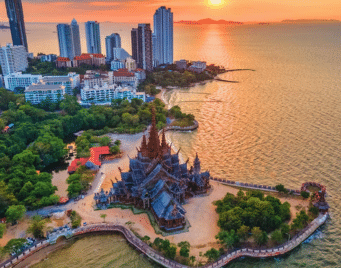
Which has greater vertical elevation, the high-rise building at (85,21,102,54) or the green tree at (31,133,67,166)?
the high-rise building at (85,21,102,54)

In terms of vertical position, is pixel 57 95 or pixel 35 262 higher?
pixel 57 95

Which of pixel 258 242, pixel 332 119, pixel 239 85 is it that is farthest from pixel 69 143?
pixel 239 85

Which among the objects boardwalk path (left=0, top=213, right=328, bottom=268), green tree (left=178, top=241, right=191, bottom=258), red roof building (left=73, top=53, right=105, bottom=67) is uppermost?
red roof building (left=73, top=53, right=105, bottom=67)

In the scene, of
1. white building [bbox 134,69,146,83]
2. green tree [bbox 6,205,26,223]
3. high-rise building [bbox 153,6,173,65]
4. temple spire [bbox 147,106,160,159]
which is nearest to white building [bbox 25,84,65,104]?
→ white building [bbox 134,69,146,83]

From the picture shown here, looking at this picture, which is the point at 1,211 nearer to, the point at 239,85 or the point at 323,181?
the point at 323,181

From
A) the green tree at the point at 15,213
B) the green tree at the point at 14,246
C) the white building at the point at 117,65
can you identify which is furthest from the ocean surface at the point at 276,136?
the white building at the point at 117,65

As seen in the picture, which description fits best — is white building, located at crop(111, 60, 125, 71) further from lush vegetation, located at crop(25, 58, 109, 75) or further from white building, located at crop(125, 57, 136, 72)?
lush vegetation, located at crop(25, 58, 109, 75)

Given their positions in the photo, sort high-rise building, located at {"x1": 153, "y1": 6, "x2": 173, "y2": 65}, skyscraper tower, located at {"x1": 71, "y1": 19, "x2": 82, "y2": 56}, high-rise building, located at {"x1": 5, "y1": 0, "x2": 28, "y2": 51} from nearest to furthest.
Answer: high-rise building, located at {"x1": 5, "y1": 0, "x2": 28, "y2": 51} → high-rise building, located at {"x1": 153, "y1": 6, "x2": 173, "y2": 65} → skyscraper tower, located at {"x1": 71, "y1": 19, "x2": 82, "y2": 56}
